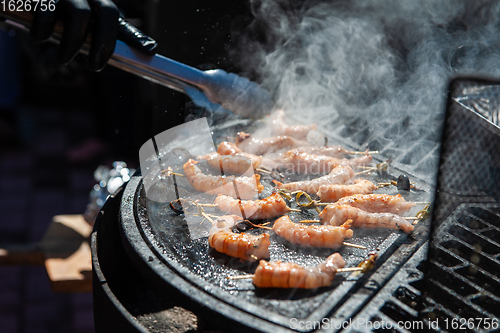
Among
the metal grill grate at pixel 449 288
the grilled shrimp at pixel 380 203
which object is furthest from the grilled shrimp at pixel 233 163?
the metal grill grate at pixel 449 288

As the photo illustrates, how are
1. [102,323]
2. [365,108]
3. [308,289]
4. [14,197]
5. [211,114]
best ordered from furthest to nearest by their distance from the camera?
[14,197] → [365,108] → [211,114] → [102,323] → [308,289]

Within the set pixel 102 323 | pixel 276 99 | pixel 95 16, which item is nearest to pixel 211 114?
pixel 276 99

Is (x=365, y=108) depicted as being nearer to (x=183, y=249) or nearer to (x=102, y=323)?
(x=183, y=249)

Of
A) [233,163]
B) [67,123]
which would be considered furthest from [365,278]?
[67,123]

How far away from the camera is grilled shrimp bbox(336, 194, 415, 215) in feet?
9.92

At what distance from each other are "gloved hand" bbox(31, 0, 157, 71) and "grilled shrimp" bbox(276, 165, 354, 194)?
1720mm

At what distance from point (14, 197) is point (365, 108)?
6.07 metres

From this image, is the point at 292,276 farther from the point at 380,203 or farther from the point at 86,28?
the point at 86,28

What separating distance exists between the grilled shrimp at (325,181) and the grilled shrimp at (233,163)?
0.33 metres

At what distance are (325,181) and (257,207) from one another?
0.75 meters

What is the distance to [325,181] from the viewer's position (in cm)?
339

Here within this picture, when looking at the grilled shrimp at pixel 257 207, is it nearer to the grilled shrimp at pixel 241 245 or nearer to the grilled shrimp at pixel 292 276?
the grilled shrimp at pixel 241 245

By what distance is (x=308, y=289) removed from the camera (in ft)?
7.79

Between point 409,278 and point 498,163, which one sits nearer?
point 409,278
